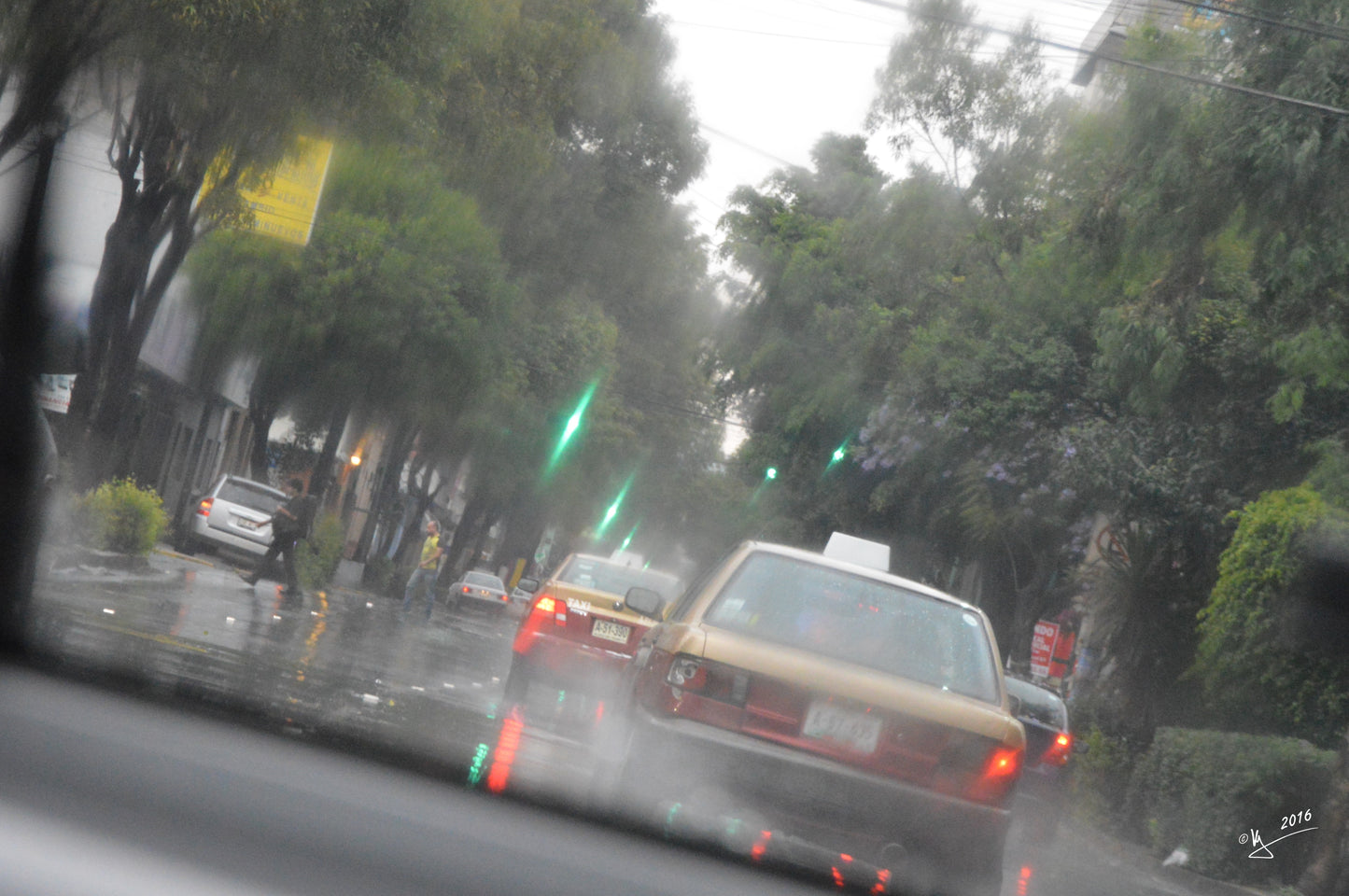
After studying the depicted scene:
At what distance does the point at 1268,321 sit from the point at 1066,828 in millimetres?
5554

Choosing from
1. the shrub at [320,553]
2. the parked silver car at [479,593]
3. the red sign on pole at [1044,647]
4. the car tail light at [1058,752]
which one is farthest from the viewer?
the parked silver car at [479,593]

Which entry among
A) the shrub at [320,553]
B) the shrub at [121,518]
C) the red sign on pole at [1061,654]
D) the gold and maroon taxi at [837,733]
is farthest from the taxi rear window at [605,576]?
the red sign on pole at [1061,654]

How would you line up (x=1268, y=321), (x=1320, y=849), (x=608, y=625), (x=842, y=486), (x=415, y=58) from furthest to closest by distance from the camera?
(x=842, y=486)
(x=415, y=58)
(x=1268, y=321)
(x=608, y=625)
(x=1320, y=849)

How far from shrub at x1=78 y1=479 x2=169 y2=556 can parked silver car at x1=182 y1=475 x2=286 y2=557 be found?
739 cm

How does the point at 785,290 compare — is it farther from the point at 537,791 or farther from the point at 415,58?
the point at 537,791

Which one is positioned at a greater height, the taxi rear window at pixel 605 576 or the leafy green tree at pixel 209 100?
the leafy green tree at pixel 209 100

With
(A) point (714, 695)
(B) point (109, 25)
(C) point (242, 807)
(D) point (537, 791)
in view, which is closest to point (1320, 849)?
(A) point (714, 695)

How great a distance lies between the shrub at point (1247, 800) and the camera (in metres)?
11.6

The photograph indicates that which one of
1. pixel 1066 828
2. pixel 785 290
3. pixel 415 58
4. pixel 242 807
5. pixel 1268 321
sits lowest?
pixel 1066 828

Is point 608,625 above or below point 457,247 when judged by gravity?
below

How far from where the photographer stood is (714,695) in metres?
5.11

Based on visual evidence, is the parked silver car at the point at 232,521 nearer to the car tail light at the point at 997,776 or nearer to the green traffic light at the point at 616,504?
the green traffic light at the point at 616,504

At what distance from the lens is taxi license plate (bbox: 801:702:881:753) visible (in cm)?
489

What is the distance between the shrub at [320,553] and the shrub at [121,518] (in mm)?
8963
